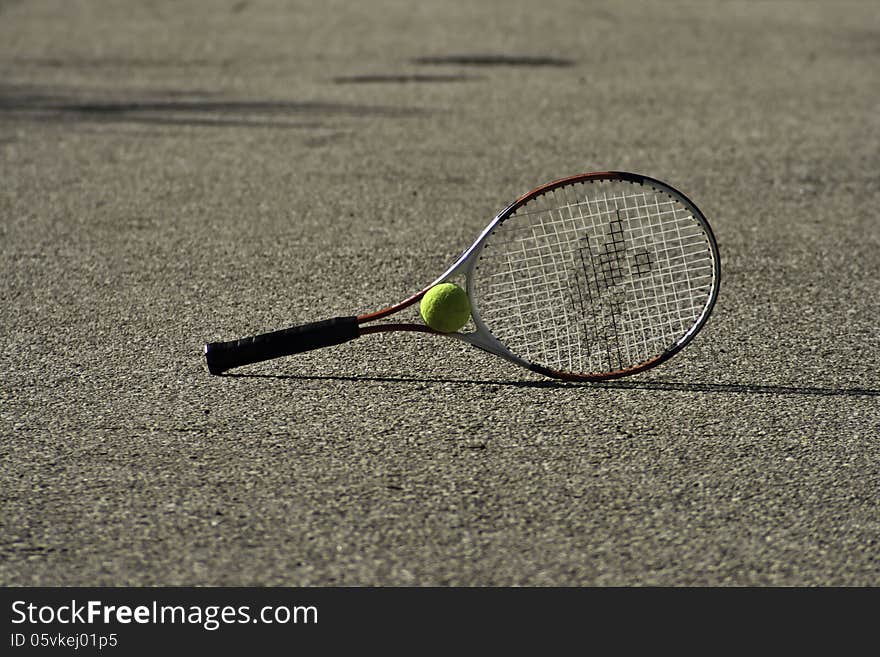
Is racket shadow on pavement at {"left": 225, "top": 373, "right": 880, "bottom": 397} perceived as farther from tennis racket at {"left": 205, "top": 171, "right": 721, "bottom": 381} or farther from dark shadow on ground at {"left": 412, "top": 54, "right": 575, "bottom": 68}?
dark shadow on ground at {"left": 412, "top": 54, "right": 575, "bottom": 68}

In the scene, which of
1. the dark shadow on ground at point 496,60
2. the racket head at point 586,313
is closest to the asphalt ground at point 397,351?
the racket head at point 586,313

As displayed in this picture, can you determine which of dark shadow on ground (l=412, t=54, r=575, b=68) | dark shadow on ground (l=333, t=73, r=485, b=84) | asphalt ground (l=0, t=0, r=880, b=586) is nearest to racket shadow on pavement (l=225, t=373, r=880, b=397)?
asphalt ground (l=0, t=0, r=880, b=586)

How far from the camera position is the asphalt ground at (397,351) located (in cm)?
366

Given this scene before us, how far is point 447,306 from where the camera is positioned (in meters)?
4.66

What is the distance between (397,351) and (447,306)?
1.87 ft

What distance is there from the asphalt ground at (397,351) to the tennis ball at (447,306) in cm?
29

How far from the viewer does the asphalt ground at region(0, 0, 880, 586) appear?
3664 mm

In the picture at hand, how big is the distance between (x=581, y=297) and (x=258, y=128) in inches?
209

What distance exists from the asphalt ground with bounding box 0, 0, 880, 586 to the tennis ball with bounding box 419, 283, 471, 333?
0.94 feet

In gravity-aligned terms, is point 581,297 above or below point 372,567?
above

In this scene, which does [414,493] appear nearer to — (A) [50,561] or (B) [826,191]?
(A) [50,561]
